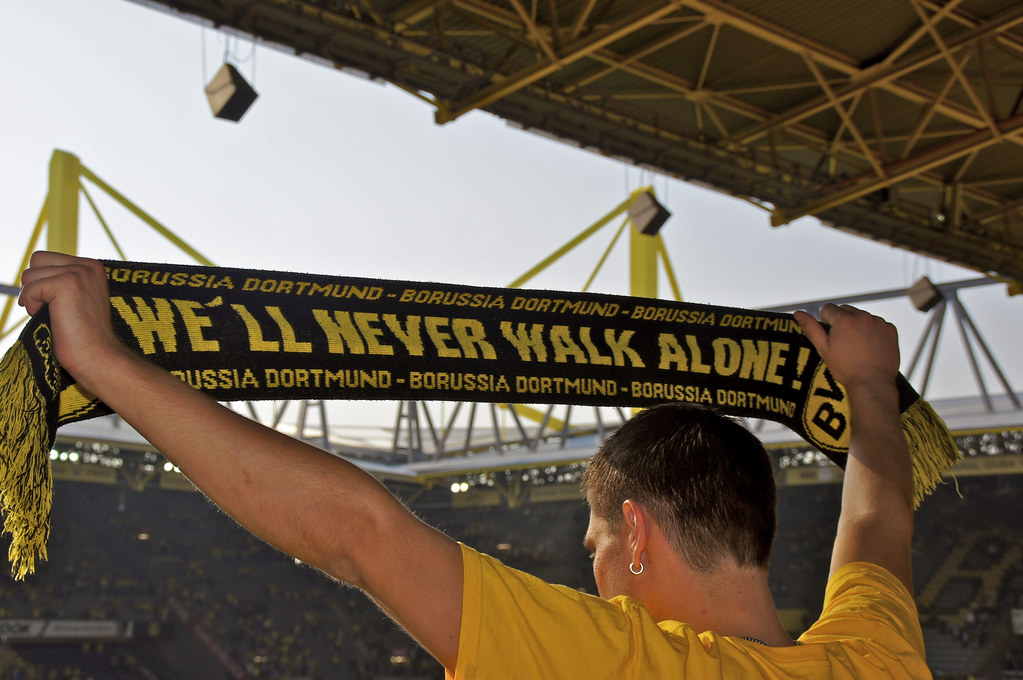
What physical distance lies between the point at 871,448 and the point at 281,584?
3122cm

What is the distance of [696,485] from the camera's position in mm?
1491

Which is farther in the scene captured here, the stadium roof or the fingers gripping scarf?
the stadium roof

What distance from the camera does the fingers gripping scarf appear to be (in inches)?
74.2

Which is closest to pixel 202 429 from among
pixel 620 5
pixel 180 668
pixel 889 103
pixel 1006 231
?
pixel 620 5

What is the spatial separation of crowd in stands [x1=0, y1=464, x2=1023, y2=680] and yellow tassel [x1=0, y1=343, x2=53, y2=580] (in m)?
25.8

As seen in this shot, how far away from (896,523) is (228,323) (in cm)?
152

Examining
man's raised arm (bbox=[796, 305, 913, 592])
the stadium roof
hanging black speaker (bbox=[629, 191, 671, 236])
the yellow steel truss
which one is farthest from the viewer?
the yellow steel truss

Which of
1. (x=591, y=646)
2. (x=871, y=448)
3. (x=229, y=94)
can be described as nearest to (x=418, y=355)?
(x=871, y=448)

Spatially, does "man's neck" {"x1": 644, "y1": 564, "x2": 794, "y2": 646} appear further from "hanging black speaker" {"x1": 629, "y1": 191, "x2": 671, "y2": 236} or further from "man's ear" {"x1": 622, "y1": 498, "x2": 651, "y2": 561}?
"hanging black speaker" {"x1": 629, "y1": 191, "x2": 671, "y2": 236}

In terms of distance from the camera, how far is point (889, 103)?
1246 cm


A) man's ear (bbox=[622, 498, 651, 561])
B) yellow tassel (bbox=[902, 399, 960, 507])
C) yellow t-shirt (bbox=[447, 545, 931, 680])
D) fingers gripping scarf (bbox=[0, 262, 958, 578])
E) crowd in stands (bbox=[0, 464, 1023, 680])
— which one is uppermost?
fingers gripping scarf (bbox=[0, 262, 958, 578])

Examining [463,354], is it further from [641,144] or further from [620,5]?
[641,144]

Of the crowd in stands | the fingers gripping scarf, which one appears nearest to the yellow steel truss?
the crowd in stands

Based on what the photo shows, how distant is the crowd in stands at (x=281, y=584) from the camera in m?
26.7
